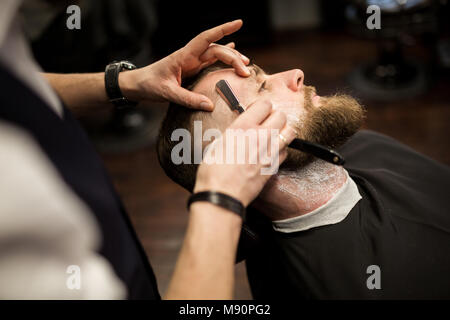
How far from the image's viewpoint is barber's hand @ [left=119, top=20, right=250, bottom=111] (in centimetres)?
107

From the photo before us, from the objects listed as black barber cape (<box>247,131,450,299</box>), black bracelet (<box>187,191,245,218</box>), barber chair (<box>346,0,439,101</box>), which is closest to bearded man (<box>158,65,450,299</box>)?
black barber cape (<box>247,131,450,299</box>)

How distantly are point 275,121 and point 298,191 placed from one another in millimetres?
315

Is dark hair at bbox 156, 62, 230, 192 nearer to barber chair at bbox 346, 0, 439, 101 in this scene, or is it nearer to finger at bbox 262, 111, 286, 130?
finger at bbox 262, 111, 286, 130

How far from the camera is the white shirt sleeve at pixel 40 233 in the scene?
570 millimetres

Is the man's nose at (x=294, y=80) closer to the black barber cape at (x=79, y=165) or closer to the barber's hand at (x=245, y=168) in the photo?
the barber's hand at (x=245, y=168)

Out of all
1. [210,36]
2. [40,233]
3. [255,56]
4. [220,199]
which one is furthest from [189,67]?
[255,56]

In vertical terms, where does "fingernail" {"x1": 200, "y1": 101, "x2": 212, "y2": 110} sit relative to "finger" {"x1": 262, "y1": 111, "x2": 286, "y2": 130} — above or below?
below

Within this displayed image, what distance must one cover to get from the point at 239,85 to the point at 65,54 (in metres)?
1.35

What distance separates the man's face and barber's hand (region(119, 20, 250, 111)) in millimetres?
Result: 35

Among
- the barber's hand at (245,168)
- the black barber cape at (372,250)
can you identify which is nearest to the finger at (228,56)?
the barber's hand at (245,168)

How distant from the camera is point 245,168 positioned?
2.58 ft

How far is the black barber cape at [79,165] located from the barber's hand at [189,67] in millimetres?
382

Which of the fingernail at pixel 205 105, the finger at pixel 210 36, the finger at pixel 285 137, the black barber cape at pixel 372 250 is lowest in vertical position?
the black barber cape at pixel 372 250

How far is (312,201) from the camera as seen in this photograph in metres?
1.09
